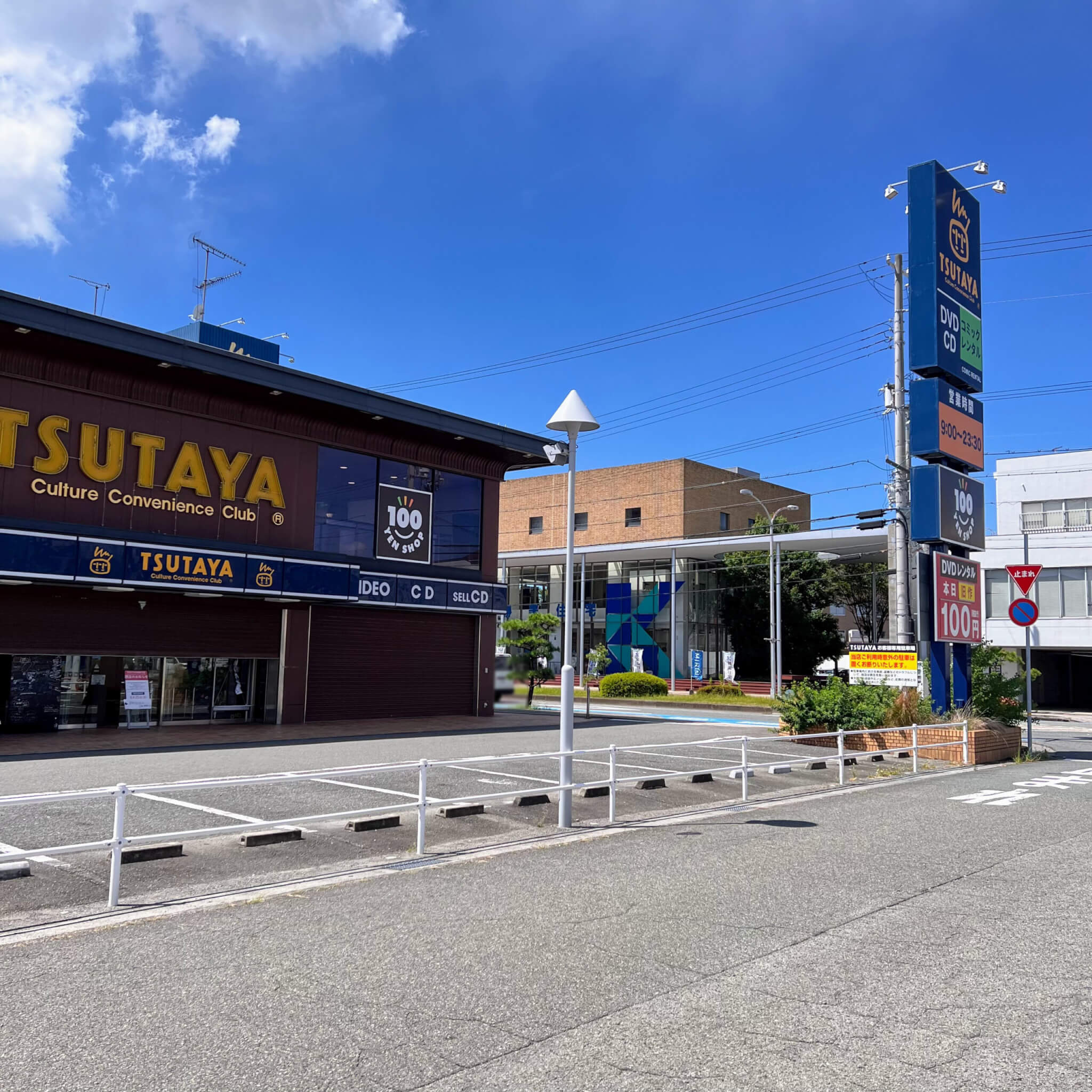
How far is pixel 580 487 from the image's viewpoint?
65.6 m

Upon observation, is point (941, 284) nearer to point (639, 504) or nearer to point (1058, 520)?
point (1058, 520)

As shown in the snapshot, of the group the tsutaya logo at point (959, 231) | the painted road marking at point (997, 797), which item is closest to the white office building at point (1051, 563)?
the tsutaya logo at point (959, 231)

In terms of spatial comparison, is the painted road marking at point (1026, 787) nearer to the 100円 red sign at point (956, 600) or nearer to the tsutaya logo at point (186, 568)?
the 100円 red sign at point (956, 600)

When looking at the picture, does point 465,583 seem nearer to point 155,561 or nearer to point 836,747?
point 155,561

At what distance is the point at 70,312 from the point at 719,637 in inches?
1779

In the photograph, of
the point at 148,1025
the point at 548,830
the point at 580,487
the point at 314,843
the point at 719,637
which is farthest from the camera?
the point at 580,487

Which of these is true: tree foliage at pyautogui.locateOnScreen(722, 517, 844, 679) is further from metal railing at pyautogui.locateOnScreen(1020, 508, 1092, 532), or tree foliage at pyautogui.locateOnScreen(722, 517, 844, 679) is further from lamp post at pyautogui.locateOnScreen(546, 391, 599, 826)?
lamp post at pyautogui.locateOnScreen(546, 391, 599, 826)

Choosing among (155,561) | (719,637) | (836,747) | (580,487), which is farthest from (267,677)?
(580,487)

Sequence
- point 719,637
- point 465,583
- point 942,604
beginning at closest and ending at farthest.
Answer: point 942,604
point 465,583
point 719,637

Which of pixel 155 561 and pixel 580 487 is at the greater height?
pixel 580 487

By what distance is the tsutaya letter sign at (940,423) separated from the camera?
21172 mm

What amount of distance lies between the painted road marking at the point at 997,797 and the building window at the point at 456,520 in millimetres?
17615

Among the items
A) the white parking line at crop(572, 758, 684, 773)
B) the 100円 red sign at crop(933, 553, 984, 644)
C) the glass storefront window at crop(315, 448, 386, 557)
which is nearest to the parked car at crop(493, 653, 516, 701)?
the white parking line at crop(572, 758, 684, 773)

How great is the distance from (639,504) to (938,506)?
41.7m
